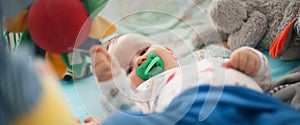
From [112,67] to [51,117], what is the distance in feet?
0.91

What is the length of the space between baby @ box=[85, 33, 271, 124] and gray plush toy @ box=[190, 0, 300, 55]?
35 centimetres

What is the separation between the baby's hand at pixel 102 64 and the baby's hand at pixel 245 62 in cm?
21

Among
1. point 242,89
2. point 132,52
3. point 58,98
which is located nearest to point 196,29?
point 132,52

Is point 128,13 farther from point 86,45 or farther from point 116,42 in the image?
point 86,45

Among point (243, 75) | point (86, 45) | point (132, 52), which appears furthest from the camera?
point (132, 52)

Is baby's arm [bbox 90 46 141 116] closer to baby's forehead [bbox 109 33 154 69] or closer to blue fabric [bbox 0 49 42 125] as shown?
baby's forehead [bbox 109 33 154 69]

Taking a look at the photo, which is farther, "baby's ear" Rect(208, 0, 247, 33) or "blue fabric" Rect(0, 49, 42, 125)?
"baby's ear" Rect(208, 0, 247, 33)

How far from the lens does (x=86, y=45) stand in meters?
0.57

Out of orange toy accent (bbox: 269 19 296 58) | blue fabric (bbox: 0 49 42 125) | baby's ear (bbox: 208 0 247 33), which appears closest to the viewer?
blue fabric (bbox: 0 49 42 125)

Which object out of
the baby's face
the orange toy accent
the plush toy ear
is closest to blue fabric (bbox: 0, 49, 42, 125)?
the plush toy ear

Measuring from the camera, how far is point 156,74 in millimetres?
769

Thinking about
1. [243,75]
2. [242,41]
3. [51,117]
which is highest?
[51,117]

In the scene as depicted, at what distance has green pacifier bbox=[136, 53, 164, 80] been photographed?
777mm

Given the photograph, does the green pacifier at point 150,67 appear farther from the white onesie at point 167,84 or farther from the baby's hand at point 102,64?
the baby's hand at point 102,64
